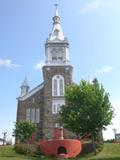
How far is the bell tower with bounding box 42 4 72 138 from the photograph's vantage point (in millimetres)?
55844

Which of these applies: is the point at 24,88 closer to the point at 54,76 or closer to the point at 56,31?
the point at 54,76

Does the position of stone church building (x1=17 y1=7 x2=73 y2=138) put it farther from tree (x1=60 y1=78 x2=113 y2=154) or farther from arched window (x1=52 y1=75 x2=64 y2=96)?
tree (x1=60 y1=78 x2=113 y2=154)

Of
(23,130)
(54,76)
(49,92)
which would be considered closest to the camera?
(23,130)

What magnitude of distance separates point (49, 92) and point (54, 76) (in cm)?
335

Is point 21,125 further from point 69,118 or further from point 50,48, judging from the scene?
point 50,48

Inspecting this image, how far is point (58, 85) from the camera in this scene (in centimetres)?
5894

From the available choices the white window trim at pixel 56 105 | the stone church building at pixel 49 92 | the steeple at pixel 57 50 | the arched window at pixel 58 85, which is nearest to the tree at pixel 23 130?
the stone church building at pixel 49 92

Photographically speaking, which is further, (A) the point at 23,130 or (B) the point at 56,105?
(B) the point at 56,105

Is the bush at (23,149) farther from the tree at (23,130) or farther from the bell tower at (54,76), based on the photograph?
the bell tower at (54,76)

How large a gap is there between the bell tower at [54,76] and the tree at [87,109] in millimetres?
12318

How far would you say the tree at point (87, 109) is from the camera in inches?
1580

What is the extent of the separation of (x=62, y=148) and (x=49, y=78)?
22361mm

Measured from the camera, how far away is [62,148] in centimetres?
3875

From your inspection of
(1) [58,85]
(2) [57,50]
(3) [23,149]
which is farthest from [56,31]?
(3) [23,149]
